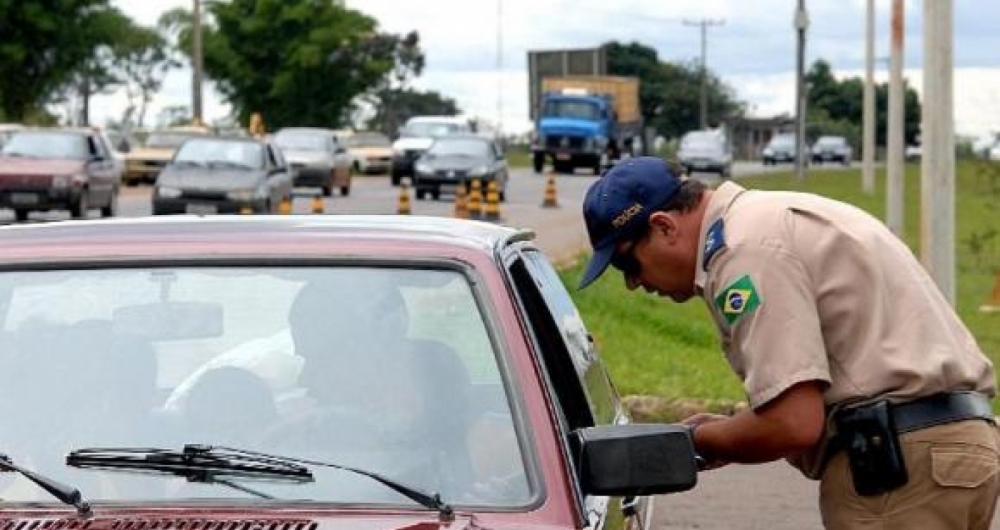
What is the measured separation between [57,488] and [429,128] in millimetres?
56354

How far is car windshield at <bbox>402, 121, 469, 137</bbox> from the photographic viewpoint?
5900 centimetres

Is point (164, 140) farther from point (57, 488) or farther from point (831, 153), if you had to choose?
point (831, 153)

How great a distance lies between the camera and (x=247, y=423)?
13.6 feet

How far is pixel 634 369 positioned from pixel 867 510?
860cm

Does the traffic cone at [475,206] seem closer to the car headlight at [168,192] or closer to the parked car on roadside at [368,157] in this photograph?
the car headlight at [168,192]

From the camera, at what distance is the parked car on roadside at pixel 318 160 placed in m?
44.4

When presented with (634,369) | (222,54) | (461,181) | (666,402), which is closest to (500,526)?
(666,402)

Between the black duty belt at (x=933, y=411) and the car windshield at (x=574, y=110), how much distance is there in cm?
5910

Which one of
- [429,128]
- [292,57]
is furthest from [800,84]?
[292,57]

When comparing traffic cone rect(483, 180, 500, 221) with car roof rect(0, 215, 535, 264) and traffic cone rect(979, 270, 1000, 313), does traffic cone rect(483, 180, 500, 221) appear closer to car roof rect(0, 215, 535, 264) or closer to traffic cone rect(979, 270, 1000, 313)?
traffic cone rect(979, 270, 1000, 313)

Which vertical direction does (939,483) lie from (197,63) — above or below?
below

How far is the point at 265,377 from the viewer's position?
432cm

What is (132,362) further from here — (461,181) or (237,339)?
(461,181)

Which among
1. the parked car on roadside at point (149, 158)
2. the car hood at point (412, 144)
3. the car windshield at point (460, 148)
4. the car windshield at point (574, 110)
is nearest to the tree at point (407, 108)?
the car windshield at point (574, 110)
